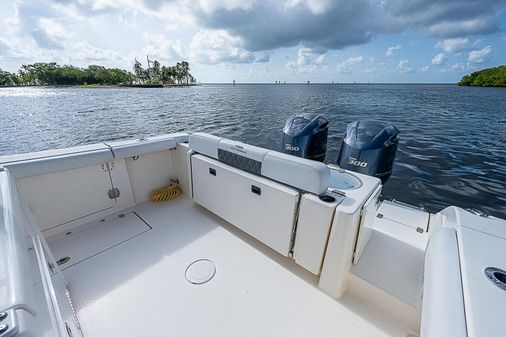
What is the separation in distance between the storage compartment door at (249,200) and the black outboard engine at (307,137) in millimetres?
975

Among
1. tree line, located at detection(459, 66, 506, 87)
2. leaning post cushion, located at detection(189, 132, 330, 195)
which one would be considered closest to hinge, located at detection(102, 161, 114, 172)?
leaning post cushion, located at detection(189, 132, 330, 195)

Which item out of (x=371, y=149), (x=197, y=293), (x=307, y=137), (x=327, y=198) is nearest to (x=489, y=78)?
(x=371, y=149)

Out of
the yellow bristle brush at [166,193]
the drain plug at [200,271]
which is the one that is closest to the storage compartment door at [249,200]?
the drain plug at [200,271]

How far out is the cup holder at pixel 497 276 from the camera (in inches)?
23.9

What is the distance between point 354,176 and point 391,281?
70cm

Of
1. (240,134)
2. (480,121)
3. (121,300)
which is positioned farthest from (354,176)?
(480,121)

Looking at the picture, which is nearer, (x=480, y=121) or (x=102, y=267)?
(x=102, y=267)

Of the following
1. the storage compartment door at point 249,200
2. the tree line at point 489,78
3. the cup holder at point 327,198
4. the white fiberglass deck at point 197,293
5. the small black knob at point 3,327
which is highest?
the tree line at point 489,78

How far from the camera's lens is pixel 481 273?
25.3 inches

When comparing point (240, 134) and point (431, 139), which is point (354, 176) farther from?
point (431, 139)

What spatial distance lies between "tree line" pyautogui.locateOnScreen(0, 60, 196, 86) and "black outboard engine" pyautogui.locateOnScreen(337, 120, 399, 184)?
198 ft

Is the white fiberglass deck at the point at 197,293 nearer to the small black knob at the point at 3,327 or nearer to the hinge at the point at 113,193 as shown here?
the hinge at the point at 113,193

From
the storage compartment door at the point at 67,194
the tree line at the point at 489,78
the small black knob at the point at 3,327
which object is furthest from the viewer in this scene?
the tree line at the point at 489,78

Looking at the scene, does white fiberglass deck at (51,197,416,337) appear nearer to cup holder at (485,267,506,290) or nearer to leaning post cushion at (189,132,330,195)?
Answer: leaning post cushion at (189,132,330,195)
